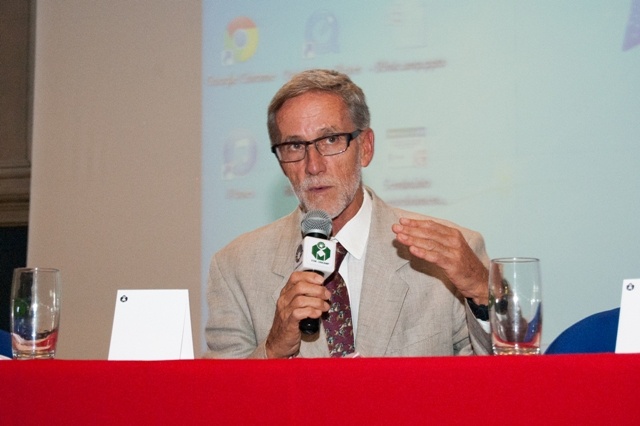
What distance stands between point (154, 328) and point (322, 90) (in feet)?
3.58

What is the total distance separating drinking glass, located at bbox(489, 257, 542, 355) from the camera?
142 cm

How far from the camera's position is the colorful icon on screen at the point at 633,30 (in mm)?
3533

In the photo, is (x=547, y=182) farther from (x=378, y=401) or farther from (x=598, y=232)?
(x=378, y=401)

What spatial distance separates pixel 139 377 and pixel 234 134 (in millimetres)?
3058

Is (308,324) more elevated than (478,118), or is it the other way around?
(478,118)

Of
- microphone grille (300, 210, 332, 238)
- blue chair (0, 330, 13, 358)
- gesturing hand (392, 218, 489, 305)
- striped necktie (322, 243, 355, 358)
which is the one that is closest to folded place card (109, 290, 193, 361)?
microphone grille (300, 210, 332, 238)

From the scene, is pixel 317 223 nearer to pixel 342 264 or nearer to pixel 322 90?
pixel 342 264

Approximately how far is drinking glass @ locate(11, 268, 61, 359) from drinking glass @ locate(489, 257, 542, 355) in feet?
2.81

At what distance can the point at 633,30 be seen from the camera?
11.6ft

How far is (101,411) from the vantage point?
1226 millimetres

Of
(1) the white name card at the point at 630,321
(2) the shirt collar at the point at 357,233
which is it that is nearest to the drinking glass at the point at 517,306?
(1) the white name card at the point at 630,321

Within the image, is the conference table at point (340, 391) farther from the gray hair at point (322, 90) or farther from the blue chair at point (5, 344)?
the gray hair at point (322, 90)

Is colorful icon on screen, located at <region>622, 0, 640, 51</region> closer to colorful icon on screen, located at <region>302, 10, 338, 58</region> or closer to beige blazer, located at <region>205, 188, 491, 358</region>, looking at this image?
colorful icon on screen, located at <region>302, 10, 338, 58</region>

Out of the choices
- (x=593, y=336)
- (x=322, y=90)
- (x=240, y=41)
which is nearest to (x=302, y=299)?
(x=593, y=336)
